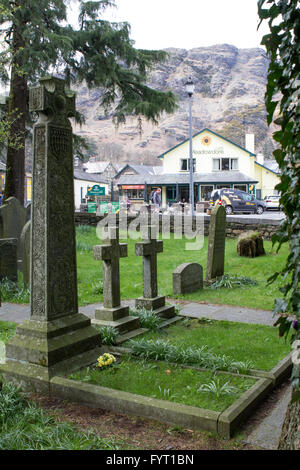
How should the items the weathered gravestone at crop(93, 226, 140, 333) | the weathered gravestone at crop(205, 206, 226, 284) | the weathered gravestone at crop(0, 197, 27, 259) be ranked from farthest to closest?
the weathered gravestone at crop(0, 197, 27, 259), the weathered gravestone at crop(205, 206, 226, 284), the weathered gravestone at crop(93, 226, 140, 333)

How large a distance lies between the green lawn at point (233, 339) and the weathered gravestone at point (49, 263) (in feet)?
3.77

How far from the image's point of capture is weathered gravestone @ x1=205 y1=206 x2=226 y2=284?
9.81m

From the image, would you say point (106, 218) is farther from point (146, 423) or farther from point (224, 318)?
point (146, 423)

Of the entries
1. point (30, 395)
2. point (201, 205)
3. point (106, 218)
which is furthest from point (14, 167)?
point (201, 205)

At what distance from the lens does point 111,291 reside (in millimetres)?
6094

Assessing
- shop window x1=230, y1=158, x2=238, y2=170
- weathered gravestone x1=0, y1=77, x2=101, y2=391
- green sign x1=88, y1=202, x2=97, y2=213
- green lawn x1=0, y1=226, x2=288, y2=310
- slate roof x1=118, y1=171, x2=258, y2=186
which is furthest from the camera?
shop window x1=230, y1=158, x2=238, y2=170

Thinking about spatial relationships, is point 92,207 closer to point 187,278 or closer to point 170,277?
point 170,277

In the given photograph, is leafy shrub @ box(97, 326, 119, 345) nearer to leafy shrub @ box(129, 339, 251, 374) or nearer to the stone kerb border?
leafy shrub @ box(129, 339, 251, 374)

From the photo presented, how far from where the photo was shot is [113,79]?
17.2 m

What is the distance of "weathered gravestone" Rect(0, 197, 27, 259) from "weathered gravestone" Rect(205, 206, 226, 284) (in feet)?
15.1

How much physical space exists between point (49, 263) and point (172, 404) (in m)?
1.90

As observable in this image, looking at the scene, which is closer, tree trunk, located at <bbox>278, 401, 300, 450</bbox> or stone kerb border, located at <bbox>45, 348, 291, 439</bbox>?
tree trunk, located at <bbox>278, 401, 300, 450</bbox>

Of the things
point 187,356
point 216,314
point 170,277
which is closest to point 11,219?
point 170,277

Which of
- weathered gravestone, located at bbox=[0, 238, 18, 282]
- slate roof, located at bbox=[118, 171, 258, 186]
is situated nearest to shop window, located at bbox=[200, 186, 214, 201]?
slate roof, located at bbox=[118, 171, 258, 186]
